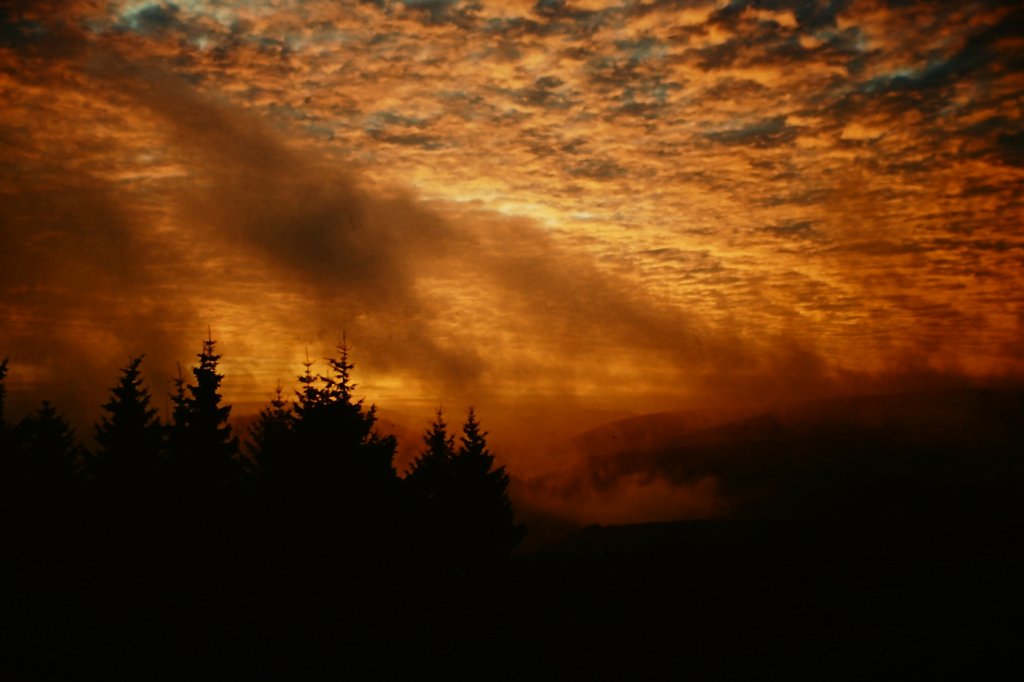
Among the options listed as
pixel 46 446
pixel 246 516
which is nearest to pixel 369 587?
pixel 246 516

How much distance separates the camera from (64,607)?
614 inches

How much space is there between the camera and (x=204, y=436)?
33.6 m

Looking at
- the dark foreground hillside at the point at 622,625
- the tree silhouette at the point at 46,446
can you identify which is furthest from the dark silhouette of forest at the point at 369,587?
the tree silhouette at the point at 46,446

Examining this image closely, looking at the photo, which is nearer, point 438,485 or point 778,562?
point 778,562

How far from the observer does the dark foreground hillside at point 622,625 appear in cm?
1264

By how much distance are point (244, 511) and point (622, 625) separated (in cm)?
1915

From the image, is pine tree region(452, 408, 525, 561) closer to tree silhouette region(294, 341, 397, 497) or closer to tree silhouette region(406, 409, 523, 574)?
tree silhouette region(406, 409, 523, 574)

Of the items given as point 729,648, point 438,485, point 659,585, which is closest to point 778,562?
point 659,585

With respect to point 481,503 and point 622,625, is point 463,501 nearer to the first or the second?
point 481,503

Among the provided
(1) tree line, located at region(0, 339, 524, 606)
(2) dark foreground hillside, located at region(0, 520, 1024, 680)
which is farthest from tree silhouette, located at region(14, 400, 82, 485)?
(2) dark foreground hillside, located at region(0, 520, 1024, 680)

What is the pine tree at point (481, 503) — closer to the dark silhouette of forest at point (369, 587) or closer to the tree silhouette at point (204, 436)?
the dark silhouette of forest at point (369, 587)

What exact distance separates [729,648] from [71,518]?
33.3 metres

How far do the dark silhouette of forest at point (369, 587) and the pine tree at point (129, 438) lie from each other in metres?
0.11

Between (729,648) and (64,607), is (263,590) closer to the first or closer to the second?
(64,607)
